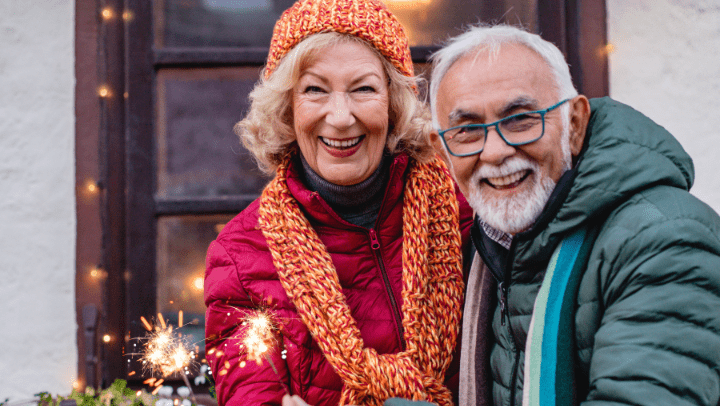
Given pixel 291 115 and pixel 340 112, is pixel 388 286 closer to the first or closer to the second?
pixel 340 112

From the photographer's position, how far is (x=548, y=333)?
1023 millimetres

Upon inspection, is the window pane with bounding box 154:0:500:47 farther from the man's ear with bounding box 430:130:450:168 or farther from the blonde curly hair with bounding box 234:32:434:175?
the man's ear with bounding box 430:130:450:168

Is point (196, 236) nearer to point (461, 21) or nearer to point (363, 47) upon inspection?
point (363, 47)

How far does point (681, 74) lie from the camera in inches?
87.0

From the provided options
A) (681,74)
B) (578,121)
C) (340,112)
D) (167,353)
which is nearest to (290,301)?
(167,353)

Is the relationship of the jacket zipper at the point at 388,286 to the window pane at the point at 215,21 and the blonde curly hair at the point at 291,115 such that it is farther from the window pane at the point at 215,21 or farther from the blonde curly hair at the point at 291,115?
the window pane at the point at 215,21

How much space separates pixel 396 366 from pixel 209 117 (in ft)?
5.30

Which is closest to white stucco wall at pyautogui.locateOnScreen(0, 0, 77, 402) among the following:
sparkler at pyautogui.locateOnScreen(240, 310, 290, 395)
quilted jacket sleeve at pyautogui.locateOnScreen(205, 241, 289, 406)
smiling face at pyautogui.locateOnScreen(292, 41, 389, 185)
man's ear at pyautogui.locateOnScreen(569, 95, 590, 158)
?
quilted jacket sleeve at pyautogui.locateOnScreen(205, 241, 289, 406)

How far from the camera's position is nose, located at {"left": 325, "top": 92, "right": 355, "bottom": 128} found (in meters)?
1.42

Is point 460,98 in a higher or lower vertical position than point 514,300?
higher

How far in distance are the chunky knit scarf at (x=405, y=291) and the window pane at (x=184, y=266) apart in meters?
0.90

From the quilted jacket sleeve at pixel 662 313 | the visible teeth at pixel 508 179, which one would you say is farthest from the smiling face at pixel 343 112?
the quilted jacket sleeve at pixel 662 313

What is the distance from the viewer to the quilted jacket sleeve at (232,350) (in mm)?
1387

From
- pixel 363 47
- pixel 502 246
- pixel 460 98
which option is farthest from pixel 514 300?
pixel 363 47
